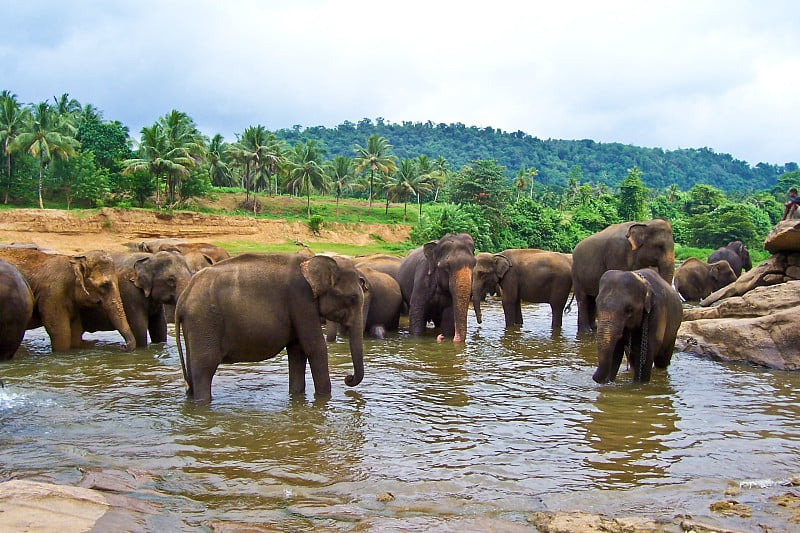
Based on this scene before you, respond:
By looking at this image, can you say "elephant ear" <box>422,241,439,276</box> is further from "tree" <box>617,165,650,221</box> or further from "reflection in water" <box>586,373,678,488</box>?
"tree" <box>617,165,650,221</box>

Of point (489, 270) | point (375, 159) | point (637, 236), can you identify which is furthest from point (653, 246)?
point (375, 159)

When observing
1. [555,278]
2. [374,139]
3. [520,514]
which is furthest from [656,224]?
[374,139]

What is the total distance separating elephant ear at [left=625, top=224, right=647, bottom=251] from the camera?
612 inches

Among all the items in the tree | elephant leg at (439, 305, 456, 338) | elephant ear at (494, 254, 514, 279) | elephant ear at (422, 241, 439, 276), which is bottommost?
elephant leg at (439, 305, 456, 338)

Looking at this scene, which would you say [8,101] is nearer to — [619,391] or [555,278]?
[555,278]

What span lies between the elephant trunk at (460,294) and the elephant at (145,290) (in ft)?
15.5

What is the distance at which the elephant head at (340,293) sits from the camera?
8.79m

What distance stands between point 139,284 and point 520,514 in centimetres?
898

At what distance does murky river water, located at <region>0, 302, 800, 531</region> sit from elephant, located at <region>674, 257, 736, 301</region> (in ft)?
47.8

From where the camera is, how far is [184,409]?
877 cm

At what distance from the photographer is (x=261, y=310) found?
28.6ft

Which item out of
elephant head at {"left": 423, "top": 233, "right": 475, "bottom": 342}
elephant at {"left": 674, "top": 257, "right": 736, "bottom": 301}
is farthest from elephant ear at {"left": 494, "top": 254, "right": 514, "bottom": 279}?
elephant at {"left": 674, "top": 257, "right": 736, "bottom": 301}

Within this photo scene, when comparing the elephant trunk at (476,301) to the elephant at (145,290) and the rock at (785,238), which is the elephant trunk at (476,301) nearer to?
the rock at (785,238)

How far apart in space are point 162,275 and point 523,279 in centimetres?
885
